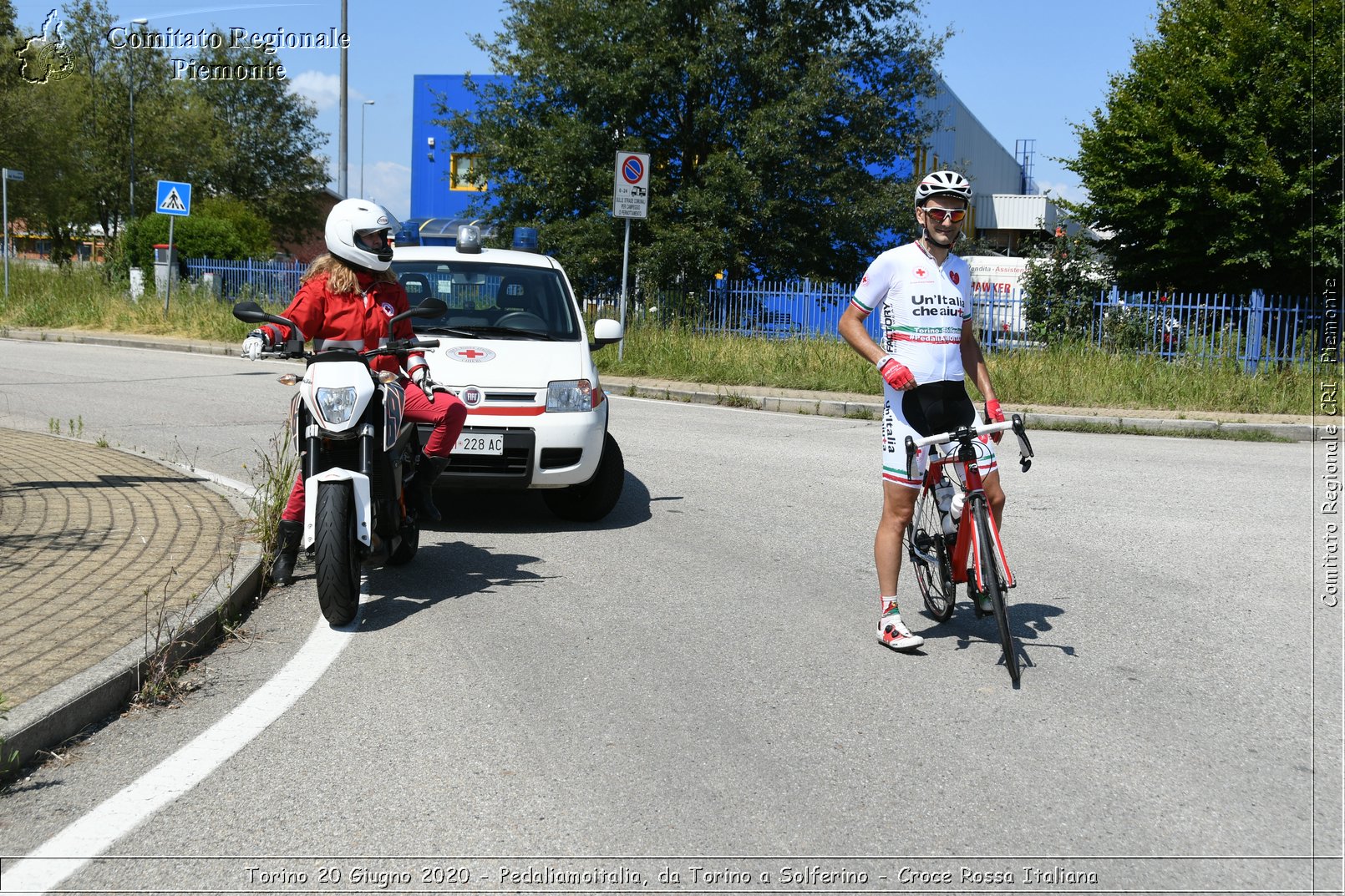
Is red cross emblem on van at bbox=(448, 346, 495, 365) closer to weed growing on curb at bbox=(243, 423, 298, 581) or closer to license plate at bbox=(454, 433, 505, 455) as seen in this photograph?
license plate at bbox=(454, 433, 505, 455)

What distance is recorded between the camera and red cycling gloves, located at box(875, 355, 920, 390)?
16.8ft

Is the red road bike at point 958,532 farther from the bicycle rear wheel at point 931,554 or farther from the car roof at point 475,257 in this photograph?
the car roof at point 475,257

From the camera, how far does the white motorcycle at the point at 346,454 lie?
547 cm

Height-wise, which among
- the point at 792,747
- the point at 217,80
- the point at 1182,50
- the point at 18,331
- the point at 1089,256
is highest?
the point at 217,80

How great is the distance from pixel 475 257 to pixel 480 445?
2074 millimetres

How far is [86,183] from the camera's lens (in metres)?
47.2

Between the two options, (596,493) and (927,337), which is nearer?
(927,337)

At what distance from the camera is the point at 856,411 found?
15930 mm

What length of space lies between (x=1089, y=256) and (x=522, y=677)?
19.4 metres

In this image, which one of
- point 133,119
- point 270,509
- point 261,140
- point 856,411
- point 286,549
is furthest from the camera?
point 261,140

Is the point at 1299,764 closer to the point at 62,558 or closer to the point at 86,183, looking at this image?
the point at 62,558

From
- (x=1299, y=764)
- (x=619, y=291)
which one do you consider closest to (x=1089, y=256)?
(x=619, y=291)

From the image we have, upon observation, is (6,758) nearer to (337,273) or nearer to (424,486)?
(424,486)

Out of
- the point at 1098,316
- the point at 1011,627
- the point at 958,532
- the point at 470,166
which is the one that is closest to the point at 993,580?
the point at 958,532
